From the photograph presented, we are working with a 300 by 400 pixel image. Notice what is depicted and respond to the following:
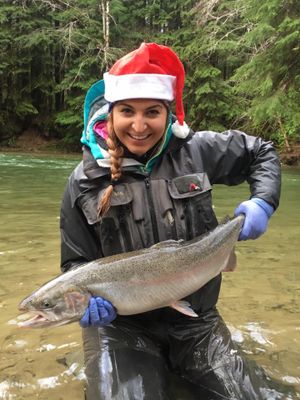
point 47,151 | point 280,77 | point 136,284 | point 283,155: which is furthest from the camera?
point 47,151

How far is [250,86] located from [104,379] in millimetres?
12506

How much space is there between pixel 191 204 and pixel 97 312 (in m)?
0.88

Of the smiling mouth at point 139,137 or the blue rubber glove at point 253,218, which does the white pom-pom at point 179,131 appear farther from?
the blue rubber glove at point 253,218

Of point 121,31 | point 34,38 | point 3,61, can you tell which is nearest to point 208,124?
point 121,31

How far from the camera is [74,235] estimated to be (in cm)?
296

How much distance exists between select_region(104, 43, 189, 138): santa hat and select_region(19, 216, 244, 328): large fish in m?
0.76

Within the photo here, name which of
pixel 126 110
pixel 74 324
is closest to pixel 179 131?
pixel 126 110

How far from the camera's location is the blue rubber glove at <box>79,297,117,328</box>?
2.49 metres

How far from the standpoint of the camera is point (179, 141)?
296 centimetres

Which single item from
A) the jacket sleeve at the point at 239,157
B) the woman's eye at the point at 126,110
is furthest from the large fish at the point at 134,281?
the woman's eye at the point at 126,110

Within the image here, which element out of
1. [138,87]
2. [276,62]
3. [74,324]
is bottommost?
[74,324]

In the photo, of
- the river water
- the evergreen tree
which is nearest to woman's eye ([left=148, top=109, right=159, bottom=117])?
the river water

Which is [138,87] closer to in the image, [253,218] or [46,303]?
[253,218]

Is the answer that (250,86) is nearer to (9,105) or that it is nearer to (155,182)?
(155,182)
